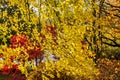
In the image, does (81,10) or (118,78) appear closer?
(81,10)

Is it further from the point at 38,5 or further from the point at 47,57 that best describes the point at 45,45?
the point at 38,5

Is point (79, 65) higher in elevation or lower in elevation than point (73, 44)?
lower

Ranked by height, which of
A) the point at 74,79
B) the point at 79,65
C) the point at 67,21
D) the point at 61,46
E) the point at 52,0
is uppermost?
the point at 52,0

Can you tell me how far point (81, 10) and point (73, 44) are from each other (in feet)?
3.11

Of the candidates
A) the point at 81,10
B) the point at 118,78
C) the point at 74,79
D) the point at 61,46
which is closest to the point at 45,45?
the point at 61,46

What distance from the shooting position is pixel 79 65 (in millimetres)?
5426

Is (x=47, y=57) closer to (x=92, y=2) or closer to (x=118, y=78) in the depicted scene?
(x=92, y=2)

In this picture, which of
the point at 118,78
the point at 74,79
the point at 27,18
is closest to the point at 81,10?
the point at 27,18

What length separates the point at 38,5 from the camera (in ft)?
19.5

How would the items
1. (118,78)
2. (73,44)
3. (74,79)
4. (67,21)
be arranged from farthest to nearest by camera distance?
1. (74,79)
2. (118,78)
3. (67,21)
4. (73,44)

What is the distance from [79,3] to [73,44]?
97 cm

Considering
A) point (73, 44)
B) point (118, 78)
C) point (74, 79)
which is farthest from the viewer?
point (74, 79)

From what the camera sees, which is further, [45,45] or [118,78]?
[118,78]

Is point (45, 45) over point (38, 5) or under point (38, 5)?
under
